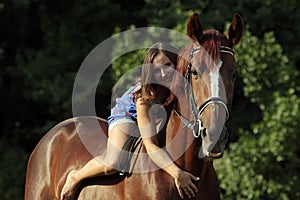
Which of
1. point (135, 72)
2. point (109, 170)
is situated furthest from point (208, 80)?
point (135, 72)

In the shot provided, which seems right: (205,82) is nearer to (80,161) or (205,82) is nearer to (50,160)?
(80,161)

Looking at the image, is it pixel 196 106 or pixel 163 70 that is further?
pixel 163 70

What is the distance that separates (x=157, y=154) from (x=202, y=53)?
2.31 ft

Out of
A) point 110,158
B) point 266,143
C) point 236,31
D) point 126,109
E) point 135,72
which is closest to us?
point 236,31

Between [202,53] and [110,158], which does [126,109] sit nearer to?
[110,158]

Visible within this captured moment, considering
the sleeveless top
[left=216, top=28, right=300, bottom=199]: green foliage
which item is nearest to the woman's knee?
the sleeveless top

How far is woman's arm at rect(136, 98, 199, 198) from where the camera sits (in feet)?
12.3

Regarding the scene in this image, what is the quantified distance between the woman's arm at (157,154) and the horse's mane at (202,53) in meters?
0.19

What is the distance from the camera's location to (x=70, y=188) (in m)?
4.66

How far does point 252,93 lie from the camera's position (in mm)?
8156

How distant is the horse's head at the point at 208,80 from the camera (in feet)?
11.4

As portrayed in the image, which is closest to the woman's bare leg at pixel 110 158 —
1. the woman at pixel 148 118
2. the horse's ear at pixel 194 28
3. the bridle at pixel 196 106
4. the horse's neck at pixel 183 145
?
the woman at pixel 148 118

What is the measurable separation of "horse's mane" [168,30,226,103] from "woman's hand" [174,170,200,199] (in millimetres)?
491

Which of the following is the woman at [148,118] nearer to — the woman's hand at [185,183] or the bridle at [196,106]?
the woman's hand at [185,183]
